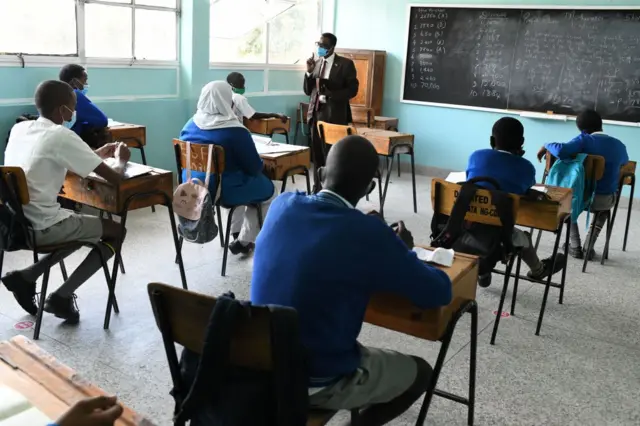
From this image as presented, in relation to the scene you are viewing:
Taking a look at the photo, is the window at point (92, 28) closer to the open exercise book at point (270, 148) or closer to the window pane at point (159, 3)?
the window pane at point (159, 3)

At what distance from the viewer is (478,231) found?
3.02 metres

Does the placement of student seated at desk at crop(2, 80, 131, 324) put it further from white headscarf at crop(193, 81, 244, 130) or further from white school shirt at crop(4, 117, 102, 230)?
white headscarf at crop(193, 81, 244, 130)

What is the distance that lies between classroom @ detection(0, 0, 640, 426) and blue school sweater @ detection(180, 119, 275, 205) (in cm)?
1

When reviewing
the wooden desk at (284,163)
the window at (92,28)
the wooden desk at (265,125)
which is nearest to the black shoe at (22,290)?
the wooden desk at (284,163)

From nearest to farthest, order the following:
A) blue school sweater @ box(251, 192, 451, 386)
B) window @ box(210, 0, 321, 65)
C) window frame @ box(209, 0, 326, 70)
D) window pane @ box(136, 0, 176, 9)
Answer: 1. blue school sweater @ box(251, 192, 451, 386)
2. window pane @ box(136, 0, 176, 9)
3. window frame @ box(209, 0, 326, 70)
4. window @ box(210, 0, 321, 65)

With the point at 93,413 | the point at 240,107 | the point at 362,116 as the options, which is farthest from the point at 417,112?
the point at 93,413

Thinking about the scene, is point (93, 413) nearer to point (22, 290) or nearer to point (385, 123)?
point (22, 290)

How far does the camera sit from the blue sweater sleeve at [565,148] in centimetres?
401

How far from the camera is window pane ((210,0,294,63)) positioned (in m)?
6.67


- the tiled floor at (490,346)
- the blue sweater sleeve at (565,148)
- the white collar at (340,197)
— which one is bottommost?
the tiled floor at (490,346)

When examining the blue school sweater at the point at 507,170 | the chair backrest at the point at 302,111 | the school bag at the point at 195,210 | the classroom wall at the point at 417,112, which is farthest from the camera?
the chair backrest at the point at 302,111

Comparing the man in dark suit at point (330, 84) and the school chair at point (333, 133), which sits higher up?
the man in dark suit at point (330, 84)

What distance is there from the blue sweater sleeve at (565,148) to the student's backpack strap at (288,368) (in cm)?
313

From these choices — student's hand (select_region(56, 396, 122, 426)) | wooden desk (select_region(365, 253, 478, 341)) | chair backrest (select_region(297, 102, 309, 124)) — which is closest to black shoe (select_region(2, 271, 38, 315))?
wooden desk (select_region(365, 253, 478, 341))
